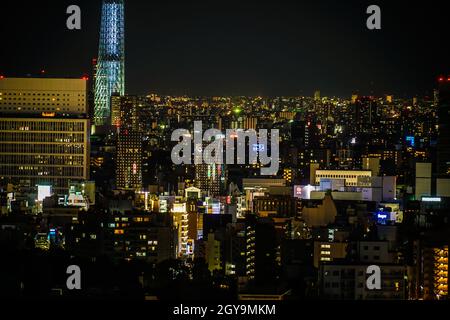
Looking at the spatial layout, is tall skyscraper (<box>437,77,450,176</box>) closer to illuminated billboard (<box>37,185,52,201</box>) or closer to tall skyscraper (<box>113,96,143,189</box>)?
tall skyscraper (<box>113,96,143,189</box>)

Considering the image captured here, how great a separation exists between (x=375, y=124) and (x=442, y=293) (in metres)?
14.1

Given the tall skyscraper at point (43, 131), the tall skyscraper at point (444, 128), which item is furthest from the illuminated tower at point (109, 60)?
the tall skyscraper at point (444, 128)

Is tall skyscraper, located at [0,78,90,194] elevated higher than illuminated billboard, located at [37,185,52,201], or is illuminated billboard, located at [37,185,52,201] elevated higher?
tall skyscraper, located at [0,78,90,194]

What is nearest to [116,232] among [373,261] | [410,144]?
[373,261]

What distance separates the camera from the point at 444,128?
18.9 meters

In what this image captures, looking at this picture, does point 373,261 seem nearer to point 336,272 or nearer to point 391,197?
point 336,272

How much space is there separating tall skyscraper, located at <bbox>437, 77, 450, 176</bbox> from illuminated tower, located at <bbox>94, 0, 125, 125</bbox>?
531 centimetres

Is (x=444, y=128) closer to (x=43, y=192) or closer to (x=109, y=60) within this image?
(x=109, y=60)

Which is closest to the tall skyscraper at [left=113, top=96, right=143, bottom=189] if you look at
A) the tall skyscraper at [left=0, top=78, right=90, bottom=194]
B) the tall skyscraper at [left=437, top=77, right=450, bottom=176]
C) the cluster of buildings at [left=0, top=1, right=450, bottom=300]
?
the cluster of buildings at [left=0, top=1, right=450, bottom=300]

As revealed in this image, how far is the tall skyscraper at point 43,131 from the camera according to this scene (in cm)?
1864

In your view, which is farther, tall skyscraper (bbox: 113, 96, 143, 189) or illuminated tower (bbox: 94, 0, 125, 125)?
tall skyscraper (bbox: 113, 96, 143, 189)

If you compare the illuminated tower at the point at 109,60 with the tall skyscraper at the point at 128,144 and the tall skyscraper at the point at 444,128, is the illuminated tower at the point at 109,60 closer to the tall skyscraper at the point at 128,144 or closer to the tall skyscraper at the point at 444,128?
the tall skyscraper at the point at 128,144

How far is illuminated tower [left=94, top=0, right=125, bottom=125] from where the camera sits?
15750 millimetres
